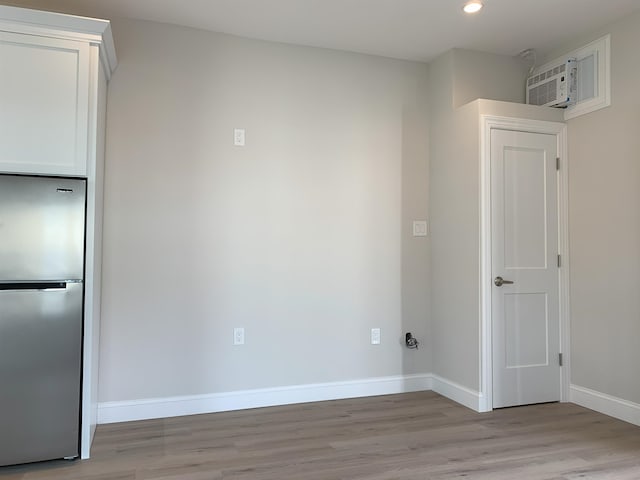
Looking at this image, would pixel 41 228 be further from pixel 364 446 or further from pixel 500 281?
pixel 500 281

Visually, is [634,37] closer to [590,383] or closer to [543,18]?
[543,18]

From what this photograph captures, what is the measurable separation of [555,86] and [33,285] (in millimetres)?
3718

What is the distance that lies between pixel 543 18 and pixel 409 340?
2.51 metres

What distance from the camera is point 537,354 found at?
354 cm

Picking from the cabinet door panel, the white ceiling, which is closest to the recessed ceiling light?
the white ceiling

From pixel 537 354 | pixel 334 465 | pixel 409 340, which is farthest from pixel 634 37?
pixel 334 465

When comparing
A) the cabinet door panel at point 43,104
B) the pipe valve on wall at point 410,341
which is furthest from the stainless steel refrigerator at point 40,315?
the pipe valve on wall at point 410,341

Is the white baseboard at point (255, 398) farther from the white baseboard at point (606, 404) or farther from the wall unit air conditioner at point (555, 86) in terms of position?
the wall unit air conditioner at point (555, 86)

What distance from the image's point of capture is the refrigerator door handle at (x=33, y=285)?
2.39 m

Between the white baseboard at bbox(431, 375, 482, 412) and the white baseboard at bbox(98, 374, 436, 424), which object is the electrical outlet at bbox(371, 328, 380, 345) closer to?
the white baseboard at bbox(98, 374, 436, 424)

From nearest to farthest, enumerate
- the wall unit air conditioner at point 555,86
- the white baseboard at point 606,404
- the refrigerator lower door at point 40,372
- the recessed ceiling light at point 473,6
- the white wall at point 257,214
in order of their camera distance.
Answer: the refrigerator lower door at point 40,372 → the recessed ceiling light at point 473,6 → the white baseboard at point 606,404 → the white wall at point 257,214 → the wall unit air conditioner at point 555,86

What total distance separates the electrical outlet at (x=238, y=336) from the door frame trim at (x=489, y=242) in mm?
1703

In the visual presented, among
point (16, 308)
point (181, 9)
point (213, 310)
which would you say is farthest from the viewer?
point (213, 310)

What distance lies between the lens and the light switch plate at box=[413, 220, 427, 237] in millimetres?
3926
